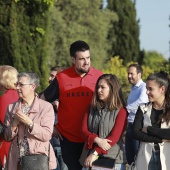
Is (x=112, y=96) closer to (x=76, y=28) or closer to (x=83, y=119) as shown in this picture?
(x=83, y=119)

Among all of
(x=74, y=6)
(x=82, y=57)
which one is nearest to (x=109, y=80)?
(x=82, y=57)

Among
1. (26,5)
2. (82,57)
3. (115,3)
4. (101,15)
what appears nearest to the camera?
(82,57)

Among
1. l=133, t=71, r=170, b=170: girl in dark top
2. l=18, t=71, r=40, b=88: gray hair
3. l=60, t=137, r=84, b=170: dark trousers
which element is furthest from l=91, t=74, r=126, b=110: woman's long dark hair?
l=60, t=137, r=84, b=170: dark trousers

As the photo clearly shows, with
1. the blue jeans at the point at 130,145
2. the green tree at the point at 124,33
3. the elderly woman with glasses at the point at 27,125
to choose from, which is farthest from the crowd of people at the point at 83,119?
the green tree at the point at 124,33

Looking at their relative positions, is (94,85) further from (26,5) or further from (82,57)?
(26,5)

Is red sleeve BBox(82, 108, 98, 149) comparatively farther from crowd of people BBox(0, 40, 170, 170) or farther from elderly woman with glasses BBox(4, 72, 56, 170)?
elderly woman with glasses BBox(4, 72, 56, 170)

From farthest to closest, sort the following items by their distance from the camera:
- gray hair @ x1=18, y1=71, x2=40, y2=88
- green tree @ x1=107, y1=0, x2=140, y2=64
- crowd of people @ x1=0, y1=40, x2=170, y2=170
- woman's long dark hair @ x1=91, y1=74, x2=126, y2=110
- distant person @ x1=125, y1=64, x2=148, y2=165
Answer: green tree @ x1=107, y1=0, x2=140, y2=64 → distant person @ x1=125, y1=64, x2=148, y2=165 → woman's long dark hair @ x1=91, y1=74, x2=126, y2=110 → gray hair @ x1=18, y1=71, x2=40, y2=88 → crowd of people @ x1=0, y1=40, x2=170, y2=170

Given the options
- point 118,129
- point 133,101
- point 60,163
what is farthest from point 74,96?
point 133,101

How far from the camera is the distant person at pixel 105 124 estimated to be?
279 inches

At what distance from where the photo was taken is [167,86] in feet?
22.9

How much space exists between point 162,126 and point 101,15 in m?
44.7

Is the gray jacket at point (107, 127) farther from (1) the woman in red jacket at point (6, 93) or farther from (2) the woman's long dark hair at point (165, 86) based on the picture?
(1) the woman in red jacket at point (6, 93)

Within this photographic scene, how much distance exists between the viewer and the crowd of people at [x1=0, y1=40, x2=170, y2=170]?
6.80m

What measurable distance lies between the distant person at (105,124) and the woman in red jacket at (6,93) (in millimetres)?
989
